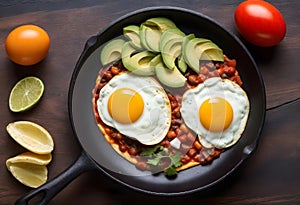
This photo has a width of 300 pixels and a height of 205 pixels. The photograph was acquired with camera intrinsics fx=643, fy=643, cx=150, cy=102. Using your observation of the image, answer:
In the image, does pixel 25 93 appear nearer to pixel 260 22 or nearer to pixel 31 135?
pixel 31 135

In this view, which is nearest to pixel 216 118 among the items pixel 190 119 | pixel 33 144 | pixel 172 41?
pixel 190 119

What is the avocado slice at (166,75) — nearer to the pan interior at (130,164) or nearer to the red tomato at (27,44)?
the pan interior at (130,164)

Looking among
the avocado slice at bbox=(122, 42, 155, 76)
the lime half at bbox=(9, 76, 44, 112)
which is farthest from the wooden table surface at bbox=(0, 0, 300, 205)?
the avocado slice at bbox=(122, 42, 155, 76)

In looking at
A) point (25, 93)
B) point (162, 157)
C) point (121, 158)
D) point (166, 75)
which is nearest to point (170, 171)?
point (162, 157)

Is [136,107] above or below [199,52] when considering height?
below

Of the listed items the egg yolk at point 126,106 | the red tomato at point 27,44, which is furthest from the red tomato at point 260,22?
the red tomato at point 27,44

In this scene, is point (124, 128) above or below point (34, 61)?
below

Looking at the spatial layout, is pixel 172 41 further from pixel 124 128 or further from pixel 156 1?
pixel 124 128
